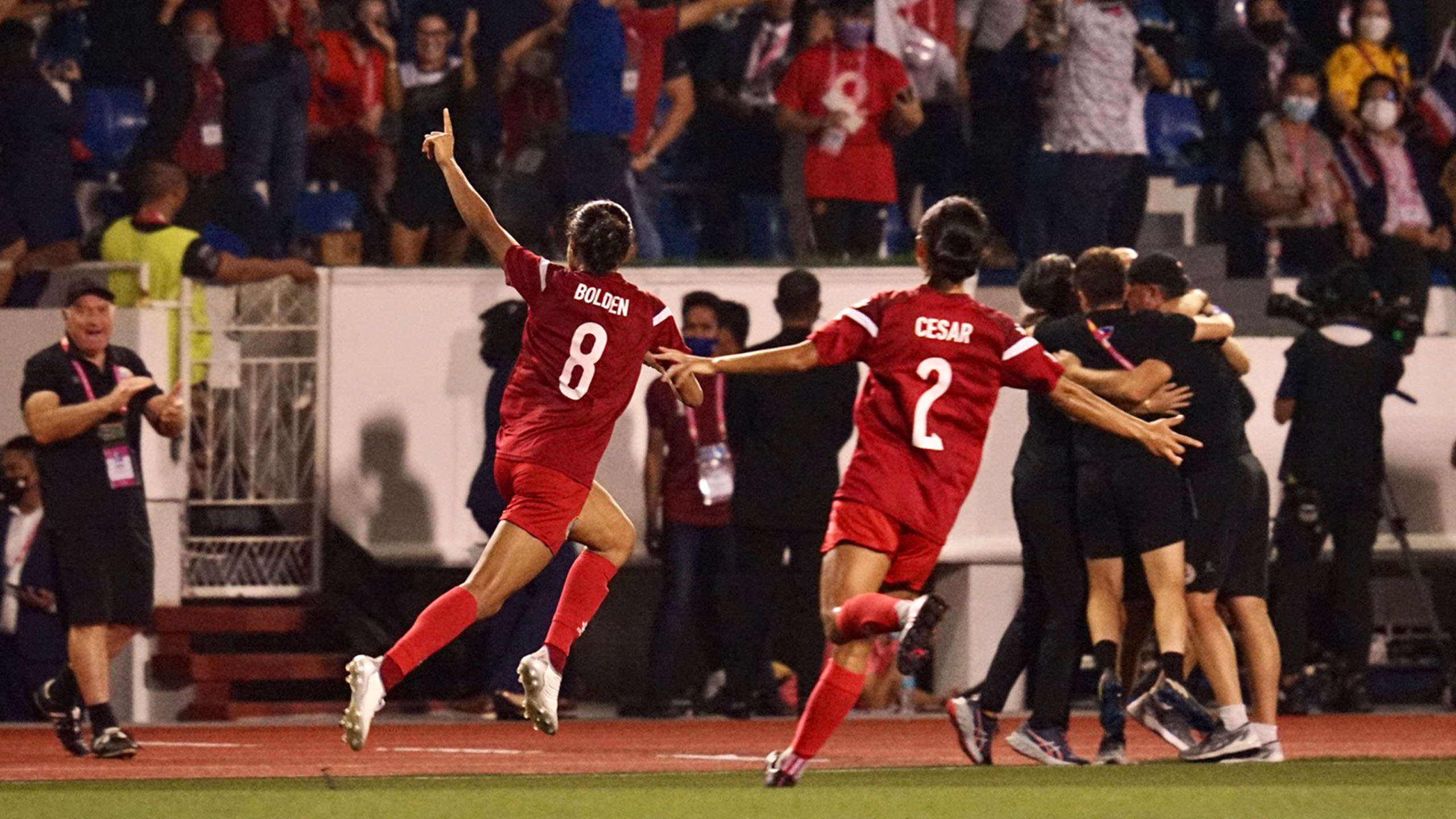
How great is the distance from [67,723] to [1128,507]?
190 inches

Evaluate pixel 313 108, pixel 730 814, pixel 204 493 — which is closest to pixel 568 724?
pixel 204 493

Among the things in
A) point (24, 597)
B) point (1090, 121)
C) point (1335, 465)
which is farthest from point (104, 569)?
point (1090, 121)

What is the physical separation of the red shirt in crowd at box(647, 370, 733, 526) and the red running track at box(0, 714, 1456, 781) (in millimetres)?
1136

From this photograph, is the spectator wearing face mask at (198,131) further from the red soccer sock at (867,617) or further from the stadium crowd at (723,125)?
the red soccer sock at (867,617)

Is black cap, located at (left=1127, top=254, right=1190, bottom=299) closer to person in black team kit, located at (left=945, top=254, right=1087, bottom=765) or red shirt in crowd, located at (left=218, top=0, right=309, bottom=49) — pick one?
person in black team kit, located at (left=945, top=254, right=1087, bottom=765)

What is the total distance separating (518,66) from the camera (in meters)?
15.9

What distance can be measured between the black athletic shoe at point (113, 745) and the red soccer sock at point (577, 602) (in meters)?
2.56

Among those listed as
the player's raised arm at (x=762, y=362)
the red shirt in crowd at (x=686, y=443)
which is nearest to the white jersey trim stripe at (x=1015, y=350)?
the player's raised arm at (x=762, y=362)

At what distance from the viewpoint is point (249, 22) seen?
51.7 ft

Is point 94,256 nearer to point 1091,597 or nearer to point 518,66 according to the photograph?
point 518,66

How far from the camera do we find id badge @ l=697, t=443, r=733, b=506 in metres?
13.5

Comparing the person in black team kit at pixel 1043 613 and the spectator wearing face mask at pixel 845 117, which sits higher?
the spectator wearing face mask at pixel 845 117

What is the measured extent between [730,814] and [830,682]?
1.17m

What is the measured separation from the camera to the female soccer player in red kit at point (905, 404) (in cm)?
861
